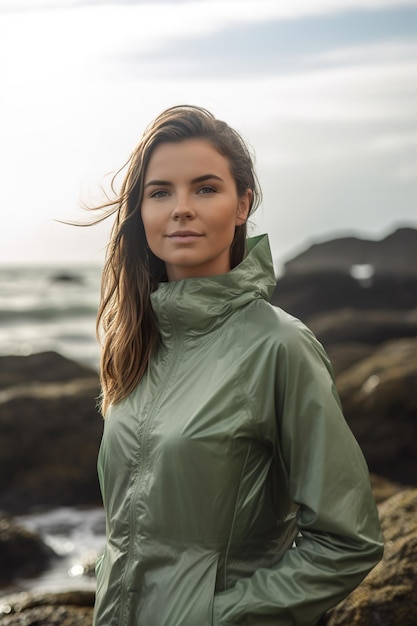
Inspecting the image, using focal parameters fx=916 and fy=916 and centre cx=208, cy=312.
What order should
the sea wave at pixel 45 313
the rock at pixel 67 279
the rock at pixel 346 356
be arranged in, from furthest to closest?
the rock at pixel 67 279, the sea wave at pixel 45 313, the rock at pixel 346 356

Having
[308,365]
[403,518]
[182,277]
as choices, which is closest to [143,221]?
[182,277]

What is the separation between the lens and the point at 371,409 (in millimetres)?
8375

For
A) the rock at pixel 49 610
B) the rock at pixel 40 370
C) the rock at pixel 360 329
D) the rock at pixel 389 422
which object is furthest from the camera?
the rock at pixel 360 329

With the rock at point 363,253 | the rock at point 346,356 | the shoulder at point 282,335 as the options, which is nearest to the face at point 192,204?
the shoulder at point 282,335

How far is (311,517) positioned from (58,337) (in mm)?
30050

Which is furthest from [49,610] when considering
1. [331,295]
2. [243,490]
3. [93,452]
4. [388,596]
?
[331,295]

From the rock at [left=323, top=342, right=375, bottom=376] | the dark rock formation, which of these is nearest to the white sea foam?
the rock at [left=323, top=342, right=375, bottom=376]

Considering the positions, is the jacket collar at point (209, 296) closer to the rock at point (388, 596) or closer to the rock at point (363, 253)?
the rock at point (388, 596)

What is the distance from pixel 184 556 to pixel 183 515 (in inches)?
4.2

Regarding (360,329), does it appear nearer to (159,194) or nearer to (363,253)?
(159,194)

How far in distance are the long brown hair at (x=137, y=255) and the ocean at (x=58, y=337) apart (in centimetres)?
234

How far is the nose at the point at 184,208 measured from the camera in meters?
2.39

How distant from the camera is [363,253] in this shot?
35.7 metres

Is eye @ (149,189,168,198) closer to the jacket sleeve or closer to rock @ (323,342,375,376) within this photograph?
the jacket sleeve
